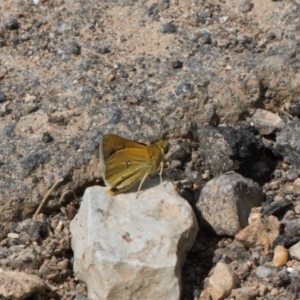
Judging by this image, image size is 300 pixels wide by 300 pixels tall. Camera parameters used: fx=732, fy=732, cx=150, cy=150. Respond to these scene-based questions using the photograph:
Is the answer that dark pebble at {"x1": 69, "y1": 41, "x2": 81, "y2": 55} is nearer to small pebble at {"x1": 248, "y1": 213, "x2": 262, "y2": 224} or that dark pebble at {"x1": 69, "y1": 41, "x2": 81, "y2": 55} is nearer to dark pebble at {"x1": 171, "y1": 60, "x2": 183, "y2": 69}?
dark pebble at {"x1": 171, "y1": 60, "x2": 183, "y2": 69}

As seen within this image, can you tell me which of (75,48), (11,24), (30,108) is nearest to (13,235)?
(30,108)

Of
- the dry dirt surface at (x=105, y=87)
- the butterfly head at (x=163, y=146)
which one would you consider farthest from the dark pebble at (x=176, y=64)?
the butterfly head at (x=163, y=146)

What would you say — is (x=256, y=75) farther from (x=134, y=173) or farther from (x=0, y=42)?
(x=0, y=42)

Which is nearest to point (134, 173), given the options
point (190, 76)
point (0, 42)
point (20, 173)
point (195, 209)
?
point (195, 209)

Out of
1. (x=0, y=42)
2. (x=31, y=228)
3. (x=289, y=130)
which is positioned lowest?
(x=289, y=130)

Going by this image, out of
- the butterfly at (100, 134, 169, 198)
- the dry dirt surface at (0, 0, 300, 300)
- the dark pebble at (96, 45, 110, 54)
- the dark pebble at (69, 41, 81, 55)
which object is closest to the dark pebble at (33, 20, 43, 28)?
the dry dirt surface at (0, 0, 300, 300)

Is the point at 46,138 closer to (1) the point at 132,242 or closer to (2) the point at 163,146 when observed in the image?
(2) the point at 163,146
